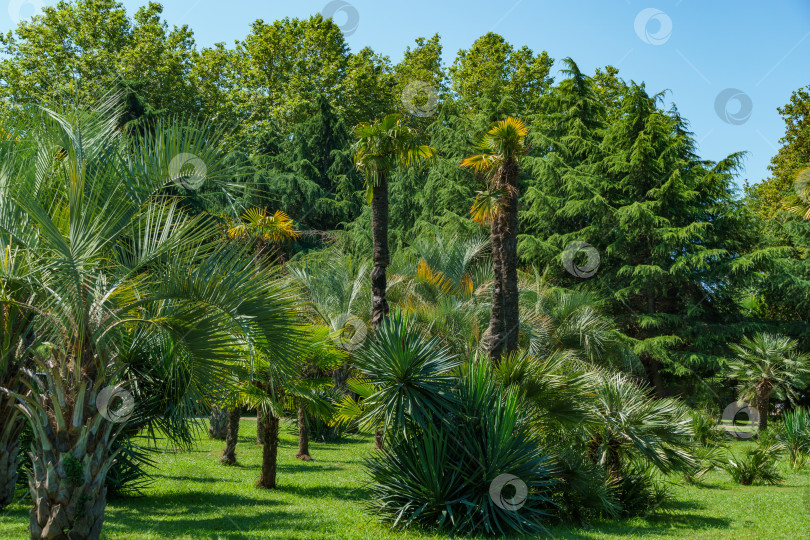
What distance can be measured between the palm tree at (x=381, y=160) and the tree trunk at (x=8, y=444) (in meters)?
8.81

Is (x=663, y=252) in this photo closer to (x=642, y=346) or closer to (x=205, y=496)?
(x=642, y=346)

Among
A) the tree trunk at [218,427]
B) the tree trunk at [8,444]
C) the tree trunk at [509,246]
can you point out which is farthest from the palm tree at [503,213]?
the tree trunk at [218,427]

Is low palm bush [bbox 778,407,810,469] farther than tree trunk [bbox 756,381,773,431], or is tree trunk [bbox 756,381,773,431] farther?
tree trunk [bbox 756,381,773,431]

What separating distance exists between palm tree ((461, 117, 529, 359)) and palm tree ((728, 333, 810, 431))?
13588 mm

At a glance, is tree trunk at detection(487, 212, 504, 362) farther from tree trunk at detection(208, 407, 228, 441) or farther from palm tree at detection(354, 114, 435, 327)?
tree trunk at detection(208, 407, 228, 441)

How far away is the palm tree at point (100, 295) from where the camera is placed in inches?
273

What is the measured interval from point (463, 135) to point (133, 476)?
27.7 meters

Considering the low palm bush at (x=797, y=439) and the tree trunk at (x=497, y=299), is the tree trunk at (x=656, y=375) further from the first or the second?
the tree trunk at (x=497, y=299)

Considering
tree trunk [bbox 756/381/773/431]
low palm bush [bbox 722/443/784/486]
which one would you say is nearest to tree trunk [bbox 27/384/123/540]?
low palm bush [bbox 722/443/784/486]

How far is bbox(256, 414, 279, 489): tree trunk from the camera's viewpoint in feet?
40.4

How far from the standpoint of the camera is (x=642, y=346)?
91.0 feet

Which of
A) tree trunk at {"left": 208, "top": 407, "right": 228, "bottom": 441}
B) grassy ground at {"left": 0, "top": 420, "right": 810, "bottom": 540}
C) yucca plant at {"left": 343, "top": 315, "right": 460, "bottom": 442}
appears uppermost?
yucca plant at {"left": 343, "top": 315, "right": 460, "bottom": 442}

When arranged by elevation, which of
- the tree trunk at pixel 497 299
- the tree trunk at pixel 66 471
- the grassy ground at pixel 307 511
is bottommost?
the grassy ground at pixel 307 511

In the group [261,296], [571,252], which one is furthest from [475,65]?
[261,296]
